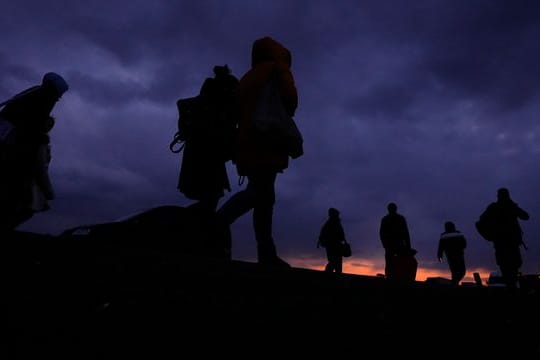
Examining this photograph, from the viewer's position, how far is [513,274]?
289 inches

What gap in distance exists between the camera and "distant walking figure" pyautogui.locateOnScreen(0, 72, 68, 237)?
149 inches

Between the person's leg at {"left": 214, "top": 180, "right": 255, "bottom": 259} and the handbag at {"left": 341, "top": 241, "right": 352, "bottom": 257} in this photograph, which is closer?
the person's leg at {"left": 214, "top": 180, "right": 255, "bottom": 259}

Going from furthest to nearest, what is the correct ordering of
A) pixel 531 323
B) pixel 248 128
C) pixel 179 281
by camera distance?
pixel 248 128
pixel 531 323
pixel 179 281

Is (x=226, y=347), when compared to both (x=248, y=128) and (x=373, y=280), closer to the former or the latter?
(x=373, y=280)

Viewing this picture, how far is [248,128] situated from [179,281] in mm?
1911

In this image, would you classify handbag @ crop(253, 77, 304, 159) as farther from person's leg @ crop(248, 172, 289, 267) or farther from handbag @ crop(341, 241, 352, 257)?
handbag @ crop(341, 241, 352, 257)

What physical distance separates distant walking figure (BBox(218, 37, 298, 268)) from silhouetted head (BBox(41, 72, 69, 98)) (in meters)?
1.67

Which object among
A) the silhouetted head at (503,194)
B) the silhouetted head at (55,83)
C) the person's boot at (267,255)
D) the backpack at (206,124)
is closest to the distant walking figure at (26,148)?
the silhouetted head at (55,83)

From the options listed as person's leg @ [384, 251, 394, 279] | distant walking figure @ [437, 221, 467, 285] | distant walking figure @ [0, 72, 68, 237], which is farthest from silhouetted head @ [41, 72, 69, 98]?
distant walking figure @ [437, 221, 467, 285]

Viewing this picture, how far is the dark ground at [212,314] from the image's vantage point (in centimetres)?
161

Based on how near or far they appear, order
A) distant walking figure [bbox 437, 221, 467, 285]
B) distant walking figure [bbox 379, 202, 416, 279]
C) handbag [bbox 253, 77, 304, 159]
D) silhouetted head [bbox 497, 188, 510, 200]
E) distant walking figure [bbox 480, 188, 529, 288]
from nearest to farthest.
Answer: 1. handbag [bbox 253, 77, 304, 159]
2. distant walking figure [bbox 480, 188, 529, 288]
3. silhouetted head [bbox 497, 188, 510, 200]
4. distant walking figure [bbox 379, 202, 416, 279]
5. distant walking figure [bbox 437, 221, 467, 285]

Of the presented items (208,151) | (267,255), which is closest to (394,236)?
(208,151)

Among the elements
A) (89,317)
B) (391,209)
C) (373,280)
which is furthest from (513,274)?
(89,317)

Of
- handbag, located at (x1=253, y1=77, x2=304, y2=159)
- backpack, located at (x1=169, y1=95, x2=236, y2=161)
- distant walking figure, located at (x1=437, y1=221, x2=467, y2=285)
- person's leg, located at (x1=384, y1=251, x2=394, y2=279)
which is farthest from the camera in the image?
distant walking figure, located at (x1=437, y1=221, x2=467, y2=285)
